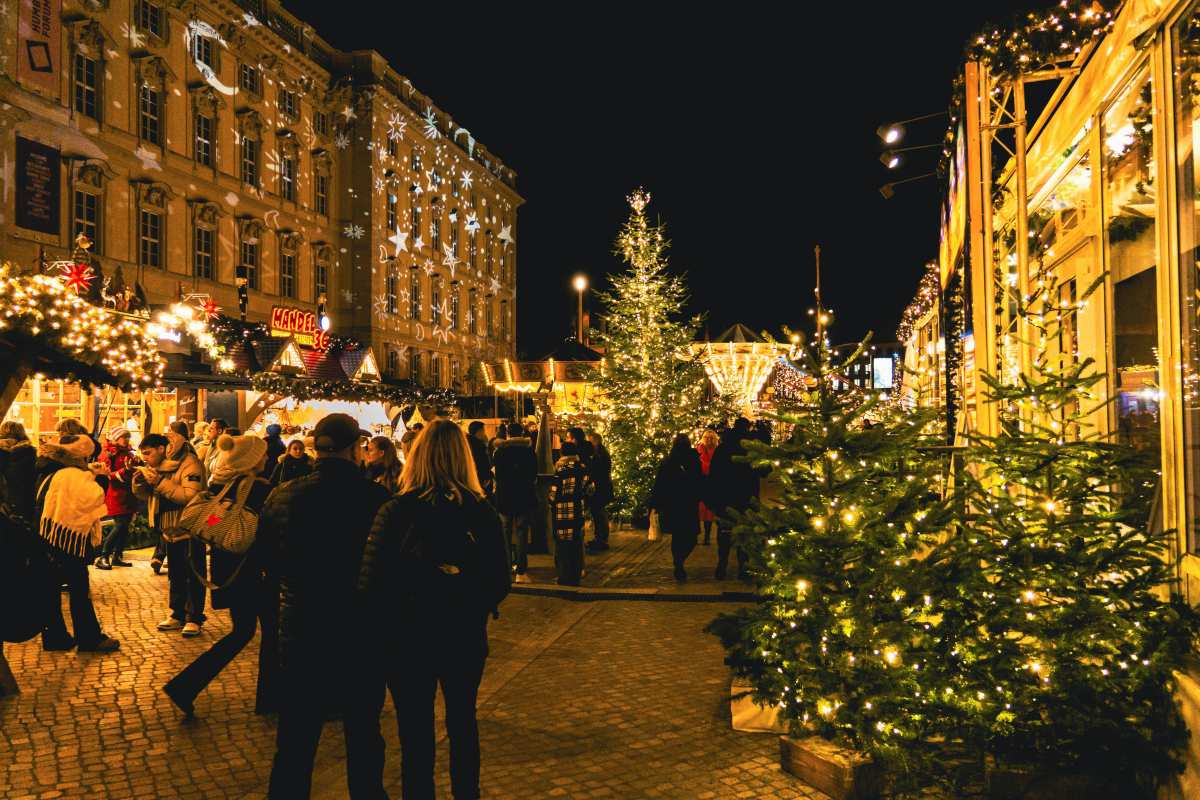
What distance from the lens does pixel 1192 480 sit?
14.3 feet

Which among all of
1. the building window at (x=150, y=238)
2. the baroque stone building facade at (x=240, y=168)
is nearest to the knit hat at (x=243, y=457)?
the baroque stone building facade at (x=240, y=168)

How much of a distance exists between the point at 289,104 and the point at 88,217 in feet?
41.2

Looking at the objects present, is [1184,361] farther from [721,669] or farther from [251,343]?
[251,343]

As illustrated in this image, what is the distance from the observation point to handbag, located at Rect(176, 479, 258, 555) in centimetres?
592

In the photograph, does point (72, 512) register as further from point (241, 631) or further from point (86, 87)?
point (86, 87)

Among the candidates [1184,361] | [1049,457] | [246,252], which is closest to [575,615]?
[1049,457]

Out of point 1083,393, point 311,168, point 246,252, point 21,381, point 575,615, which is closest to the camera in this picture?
point 1083,393

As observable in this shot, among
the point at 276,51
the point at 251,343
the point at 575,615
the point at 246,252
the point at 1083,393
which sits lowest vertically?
the point at 575,615

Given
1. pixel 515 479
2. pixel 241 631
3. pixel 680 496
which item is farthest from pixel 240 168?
pixel 241 631

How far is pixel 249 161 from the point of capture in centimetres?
3506

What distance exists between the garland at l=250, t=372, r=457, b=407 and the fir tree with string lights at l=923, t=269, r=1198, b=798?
18.5m

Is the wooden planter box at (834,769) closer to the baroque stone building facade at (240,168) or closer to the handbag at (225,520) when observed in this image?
the handbag at (225,520)

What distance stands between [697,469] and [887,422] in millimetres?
6668

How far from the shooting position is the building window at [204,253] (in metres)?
32.1
